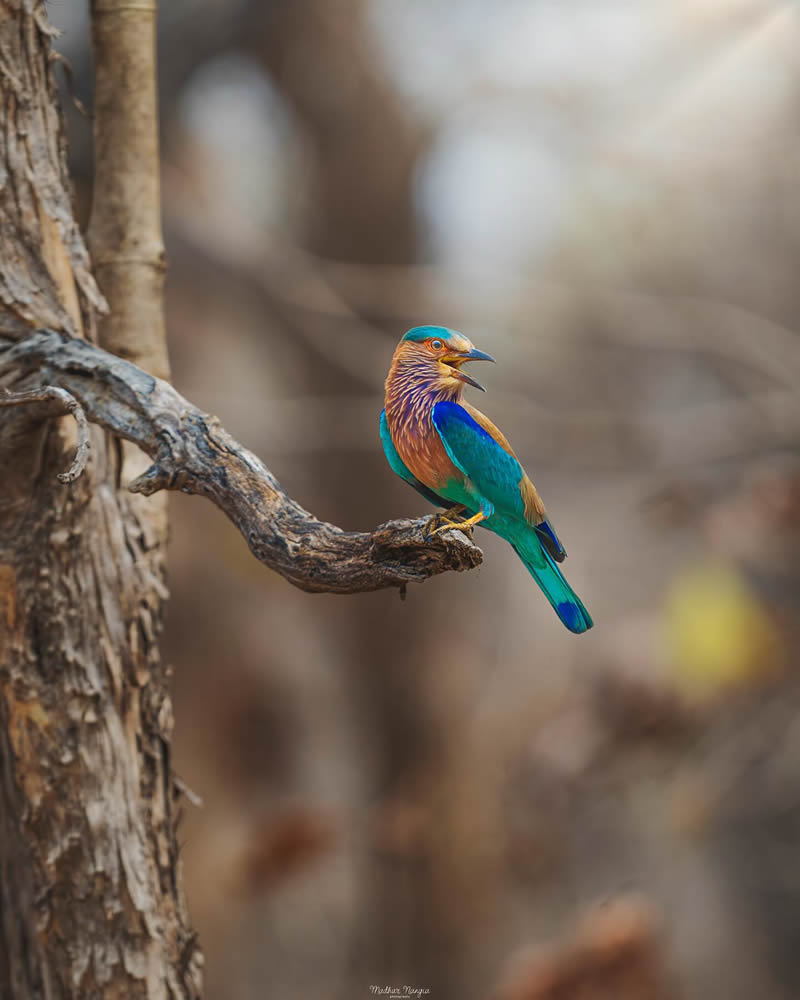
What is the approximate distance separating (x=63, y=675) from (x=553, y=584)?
24.9 inches

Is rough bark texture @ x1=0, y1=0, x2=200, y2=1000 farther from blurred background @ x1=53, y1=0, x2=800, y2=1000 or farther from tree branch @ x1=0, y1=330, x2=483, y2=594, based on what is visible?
blurred background @ x1=53, y1=0, x2=800, y2=1000

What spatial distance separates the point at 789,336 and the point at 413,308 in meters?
1.15

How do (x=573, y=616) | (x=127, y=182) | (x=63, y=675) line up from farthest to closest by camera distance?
(x=127, y=182), (x=63, y=675), (x=573, y=616)

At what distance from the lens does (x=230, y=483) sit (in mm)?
884

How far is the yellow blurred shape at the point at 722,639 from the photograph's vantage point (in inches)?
123

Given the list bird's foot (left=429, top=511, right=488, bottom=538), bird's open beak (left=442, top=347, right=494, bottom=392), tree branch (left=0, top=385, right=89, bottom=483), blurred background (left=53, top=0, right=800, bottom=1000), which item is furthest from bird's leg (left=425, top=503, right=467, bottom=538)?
blurred background (left=53, top=0, right=800, bottom=1000)

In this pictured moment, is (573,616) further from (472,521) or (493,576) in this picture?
(493,576)

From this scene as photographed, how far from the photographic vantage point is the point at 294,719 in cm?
390

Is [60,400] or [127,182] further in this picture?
[127,182]

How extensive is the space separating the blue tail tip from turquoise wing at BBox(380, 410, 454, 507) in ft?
0.49

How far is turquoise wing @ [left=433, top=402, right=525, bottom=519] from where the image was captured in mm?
736

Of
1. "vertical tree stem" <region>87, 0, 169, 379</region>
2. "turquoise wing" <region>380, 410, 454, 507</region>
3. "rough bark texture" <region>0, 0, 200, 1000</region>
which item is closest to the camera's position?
"turquoise wing" <region>380, 410, 454, 507</region>

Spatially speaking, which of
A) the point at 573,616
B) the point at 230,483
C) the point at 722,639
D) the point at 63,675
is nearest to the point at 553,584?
the point at 573,616

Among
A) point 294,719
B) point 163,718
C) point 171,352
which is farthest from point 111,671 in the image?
point 294,719
